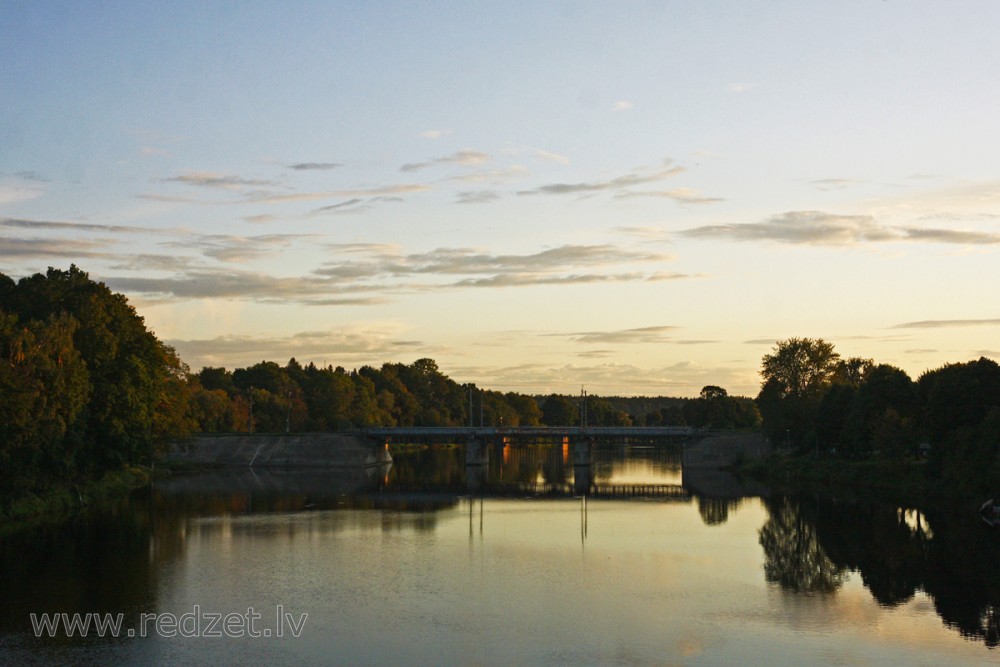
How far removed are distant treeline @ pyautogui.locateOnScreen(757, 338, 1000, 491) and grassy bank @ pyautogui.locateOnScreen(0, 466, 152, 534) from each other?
6903 centimetres

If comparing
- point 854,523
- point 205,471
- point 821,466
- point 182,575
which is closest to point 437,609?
point 182,575

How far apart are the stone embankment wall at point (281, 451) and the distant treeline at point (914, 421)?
201 feet

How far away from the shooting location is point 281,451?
516 feet

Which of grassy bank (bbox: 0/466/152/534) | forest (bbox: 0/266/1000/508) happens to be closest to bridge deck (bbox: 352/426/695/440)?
forest (bbox: 0/266/1000/508)

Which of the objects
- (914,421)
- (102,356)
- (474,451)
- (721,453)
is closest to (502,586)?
(102,356)

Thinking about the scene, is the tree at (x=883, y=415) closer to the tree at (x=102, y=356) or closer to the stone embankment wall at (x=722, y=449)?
the stone embankment wall at (x=722, y=449)

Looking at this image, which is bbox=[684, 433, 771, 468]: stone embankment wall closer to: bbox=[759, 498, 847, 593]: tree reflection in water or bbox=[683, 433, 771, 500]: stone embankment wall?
bbox=[683, 433, 771, 500]: stone embankment wall

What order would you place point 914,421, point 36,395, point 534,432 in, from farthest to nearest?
point 534,432 → point 914,421 → point 36,395

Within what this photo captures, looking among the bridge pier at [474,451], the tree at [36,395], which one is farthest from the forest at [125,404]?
the bridge pier at [474,451]

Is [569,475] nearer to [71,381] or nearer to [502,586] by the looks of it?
[71,381]

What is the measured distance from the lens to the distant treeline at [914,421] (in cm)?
8512

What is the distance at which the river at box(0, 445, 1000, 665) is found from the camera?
122 ft

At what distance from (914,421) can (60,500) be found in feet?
259

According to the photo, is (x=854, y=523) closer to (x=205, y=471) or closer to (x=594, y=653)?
(x=594, y=653)
